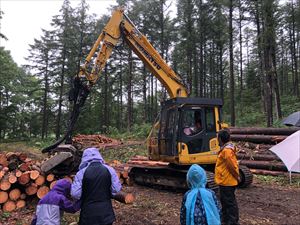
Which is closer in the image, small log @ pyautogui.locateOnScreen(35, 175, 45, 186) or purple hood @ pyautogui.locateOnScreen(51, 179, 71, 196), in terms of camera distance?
purple hood @ pyautogui.locateOnScreen(51, 179, 71, 196)

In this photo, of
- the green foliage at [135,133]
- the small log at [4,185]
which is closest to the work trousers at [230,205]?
the small log at [4,185]

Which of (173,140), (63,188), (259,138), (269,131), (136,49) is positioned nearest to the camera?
(63,188)

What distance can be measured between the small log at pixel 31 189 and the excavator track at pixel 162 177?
3.52m

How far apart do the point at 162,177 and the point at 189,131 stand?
71.3 inches

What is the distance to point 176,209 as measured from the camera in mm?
7793

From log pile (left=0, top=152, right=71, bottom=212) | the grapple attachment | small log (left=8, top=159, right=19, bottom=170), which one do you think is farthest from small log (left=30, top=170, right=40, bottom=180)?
small log (left=8, top=159, right=19, bottom=170)

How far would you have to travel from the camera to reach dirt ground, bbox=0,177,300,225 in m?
6.93

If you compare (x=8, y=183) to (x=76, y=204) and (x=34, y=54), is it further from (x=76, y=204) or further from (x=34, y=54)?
(x=34, y=54)

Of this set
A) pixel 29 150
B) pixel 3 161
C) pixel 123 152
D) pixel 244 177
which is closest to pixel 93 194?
pixel 3 161

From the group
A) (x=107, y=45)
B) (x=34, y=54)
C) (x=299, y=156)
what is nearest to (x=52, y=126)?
(x=34, y=54)

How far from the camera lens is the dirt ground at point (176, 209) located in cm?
693

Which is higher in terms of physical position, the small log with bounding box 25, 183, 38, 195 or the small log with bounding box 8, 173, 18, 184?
the small log with bounding box 8, 173, 18, 184

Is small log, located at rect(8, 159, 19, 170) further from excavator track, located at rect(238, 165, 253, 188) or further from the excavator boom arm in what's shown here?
excavator track, located at rect(238, 165, 253, 188)

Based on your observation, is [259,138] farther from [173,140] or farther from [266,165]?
[173,140]
